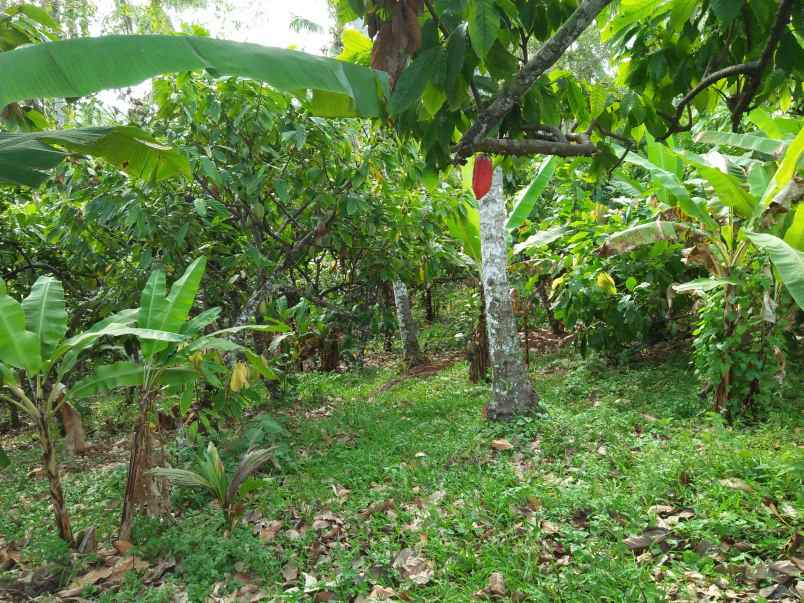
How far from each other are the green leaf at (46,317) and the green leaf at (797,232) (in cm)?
455

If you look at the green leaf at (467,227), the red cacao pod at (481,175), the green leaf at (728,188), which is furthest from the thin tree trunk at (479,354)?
the red cacao pod at (481,175)

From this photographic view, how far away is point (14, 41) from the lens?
3330mm

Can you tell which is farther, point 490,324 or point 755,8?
point 490,324

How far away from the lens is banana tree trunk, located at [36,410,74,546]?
3318 millimetres

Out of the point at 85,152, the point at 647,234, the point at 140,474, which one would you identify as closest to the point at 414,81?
the point at 85,152

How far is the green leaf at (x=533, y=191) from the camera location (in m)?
5.52

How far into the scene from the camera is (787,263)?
120 inches

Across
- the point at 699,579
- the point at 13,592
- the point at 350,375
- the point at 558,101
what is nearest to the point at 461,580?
the point at 699,579

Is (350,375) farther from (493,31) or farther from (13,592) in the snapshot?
(493,31)

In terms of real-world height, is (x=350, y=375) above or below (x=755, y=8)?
below

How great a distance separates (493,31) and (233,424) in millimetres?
5191

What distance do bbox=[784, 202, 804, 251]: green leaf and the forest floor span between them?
1230 millimetres

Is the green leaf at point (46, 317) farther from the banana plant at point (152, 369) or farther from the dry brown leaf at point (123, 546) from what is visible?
the dry brown leaf at point (123, 546)

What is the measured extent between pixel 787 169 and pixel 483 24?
3.10 m
